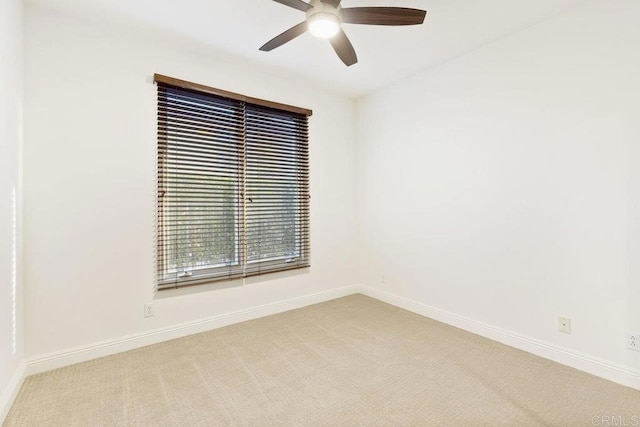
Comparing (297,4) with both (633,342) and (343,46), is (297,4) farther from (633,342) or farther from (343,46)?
(633,342)

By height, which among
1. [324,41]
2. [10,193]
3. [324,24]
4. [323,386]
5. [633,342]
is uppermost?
[324,41]

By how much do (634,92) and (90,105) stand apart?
3810mm

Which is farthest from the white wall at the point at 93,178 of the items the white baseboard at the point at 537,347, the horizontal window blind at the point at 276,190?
the white baseboard at the point at 537,347

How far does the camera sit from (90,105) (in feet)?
7.66

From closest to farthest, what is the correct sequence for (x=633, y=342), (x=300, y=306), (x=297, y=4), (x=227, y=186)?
(x=297, y=4) < (x=633, y=342) < (x=227, y=186) < (x=300, y=306)

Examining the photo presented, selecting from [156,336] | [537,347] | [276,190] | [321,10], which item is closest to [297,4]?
[321,10]

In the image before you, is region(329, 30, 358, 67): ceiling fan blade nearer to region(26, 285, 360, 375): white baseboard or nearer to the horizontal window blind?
the horizontal window blind

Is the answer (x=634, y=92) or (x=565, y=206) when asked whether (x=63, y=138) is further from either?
(x=634, y=92)

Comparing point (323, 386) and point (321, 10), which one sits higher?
point (321, 10)

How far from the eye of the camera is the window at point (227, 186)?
268cm

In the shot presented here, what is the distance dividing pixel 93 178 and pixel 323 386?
2.30 metres

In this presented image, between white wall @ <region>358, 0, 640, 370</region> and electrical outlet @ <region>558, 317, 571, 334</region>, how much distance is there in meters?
0.05

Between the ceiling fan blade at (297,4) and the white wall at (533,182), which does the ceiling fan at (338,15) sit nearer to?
the ceiling fan blade at (297,4)

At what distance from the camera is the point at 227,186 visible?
118 inches
